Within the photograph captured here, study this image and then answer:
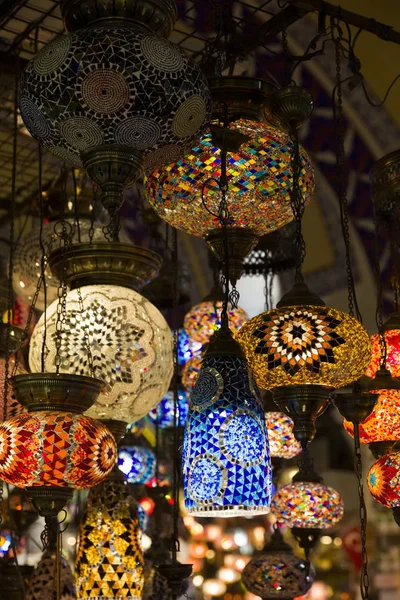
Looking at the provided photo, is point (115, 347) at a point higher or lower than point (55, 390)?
higher

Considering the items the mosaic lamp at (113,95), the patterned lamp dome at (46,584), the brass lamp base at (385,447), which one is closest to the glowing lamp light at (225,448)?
the mosaic lamp at (113,95)

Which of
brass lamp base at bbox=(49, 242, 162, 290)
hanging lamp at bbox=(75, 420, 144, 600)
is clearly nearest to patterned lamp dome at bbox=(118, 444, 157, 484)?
hanging lamp at bbox=(75, 420, 144, 600)

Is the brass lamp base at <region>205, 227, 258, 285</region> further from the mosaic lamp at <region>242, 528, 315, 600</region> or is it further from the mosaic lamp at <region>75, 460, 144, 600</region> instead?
the mosaic lamp at <region>242, 528, 315, 600</region>

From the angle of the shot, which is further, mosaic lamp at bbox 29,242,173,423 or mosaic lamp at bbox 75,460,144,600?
mosaic lamp at bbox 75,460,144,600

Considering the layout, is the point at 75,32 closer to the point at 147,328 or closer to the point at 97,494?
the point at 147,328

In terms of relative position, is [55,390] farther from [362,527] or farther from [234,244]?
[362,527]

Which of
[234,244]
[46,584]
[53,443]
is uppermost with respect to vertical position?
[234,244]

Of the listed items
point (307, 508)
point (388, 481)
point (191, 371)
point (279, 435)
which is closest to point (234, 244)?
point (388, 481)

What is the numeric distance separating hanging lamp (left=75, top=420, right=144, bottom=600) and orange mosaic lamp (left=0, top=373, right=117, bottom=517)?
1.73 feet

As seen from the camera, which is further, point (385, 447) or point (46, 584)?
point (46, 584)

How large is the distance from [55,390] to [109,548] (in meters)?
0.68

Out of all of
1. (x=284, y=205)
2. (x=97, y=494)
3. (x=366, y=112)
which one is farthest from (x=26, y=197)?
(x=284, y=205)

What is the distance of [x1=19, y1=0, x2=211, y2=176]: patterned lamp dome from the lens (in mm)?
1572

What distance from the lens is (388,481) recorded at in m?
2.36
